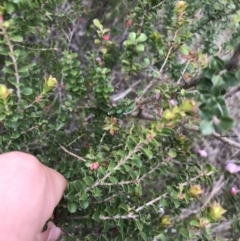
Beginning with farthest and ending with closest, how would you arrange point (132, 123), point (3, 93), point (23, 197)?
1. point (132, 123)
2. point (3, 93)
3. point (23, 197)

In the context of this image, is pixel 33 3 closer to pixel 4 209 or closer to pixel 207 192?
pixel 4 209

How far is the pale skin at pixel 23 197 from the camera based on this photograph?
794mm

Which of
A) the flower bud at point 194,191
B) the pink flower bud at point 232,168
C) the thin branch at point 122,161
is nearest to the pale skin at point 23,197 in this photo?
the thin branch at point 122,161

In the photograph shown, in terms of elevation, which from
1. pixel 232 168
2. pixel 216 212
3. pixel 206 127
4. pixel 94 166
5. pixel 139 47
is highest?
pixel 206 127

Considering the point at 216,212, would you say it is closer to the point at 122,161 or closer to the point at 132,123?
the point at 122,161

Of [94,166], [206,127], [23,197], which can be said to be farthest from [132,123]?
[206,127]

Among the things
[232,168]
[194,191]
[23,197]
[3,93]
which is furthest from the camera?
[232,168]

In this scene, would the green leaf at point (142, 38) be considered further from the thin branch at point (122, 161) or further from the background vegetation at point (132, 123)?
the thin branch at point (122, 161)

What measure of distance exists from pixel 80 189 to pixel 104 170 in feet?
0.29

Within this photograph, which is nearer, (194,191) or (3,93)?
(3,93)

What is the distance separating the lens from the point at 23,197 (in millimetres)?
844

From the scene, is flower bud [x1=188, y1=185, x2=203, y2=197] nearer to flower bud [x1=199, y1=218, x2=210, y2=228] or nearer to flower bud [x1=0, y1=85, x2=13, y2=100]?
flower bud [x1=199, y1=218, x2=210, y2=228]

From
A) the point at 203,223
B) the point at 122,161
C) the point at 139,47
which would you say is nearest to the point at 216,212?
the point at 203,223

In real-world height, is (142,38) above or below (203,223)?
above
